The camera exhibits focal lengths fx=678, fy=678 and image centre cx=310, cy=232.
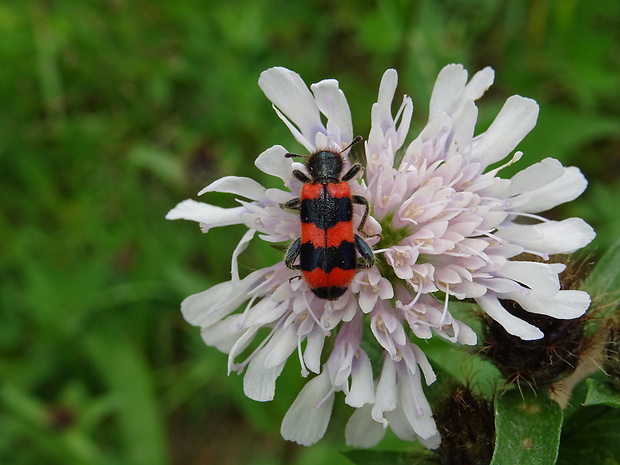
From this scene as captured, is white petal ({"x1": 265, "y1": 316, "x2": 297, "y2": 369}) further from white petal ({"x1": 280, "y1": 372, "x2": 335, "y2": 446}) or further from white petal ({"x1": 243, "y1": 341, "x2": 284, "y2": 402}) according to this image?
white petal ({"x1": 280, "y1": 372, "x2": 335, "y2": 446})

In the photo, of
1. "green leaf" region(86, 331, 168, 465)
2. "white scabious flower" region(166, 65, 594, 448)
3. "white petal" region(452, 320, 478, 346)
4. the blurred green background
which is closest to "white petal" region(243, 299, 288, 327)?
"white scabious flower" region(166, 65, 594, 448)

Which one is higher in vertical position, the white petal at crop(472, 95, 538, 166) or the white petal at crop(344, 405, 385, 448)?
the white petal at crop(472, 95, 538, 166)

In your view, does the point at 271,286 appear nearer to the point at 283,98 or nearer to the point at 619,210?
the point at 283,98

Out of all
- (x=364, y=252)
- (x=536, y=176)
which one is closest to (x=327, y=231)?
(x=364, y=252)

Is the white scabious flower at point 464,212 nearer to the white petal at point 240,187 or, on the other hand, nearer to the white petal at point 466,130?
the white petal at point 466,130

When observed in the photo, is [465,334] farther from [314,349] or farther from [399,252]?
[314,349]

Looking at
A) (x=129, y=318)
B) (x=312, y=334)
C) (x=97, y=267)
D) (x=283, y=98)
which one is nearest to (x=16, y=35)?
(x=97, y=267)

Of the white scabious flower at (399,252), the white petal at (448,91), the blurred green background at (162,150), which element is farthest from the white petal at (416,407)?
the blurred green background at (162,150)
